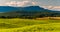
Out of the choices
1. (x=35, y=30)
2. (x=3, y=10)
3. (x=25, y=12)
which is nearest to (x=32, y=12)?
(x=25, y=12)

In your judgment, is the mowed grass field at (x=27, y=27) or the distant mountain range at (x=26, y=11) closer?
the mowed grass field at (x=27, y=27)

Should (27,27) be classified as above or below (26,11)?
below

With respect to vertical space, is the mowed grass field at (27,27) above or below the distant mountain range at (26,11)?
below

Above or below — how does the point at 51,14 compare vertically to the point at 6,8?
below

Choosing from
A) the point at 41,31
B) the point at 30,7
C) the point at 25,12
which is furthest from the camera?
the point at 30,7

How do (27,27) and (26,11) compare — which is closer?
(27,27)

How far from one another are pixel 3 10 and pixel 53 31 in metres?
10.2

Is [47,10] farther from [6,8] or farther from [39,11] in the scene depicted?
[6,8]

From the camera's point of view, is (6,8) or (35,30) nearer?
(35,30)

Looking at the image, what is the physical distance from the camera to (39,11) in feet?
65.2

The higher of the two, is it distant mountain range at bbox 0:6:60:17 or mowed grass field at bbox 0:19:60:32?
distant mountain range at bbox 0:6:60:17

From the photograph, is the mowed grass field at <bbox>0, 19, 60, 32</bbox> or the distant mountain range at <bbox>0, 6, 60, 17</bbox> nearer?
the mowed grass field at <bbox>0, 19, 60, 32</bbox>

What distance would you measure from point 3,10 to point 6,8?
441 mm

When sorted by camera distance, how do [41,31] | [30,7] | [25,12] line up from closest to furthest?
[41,31]
[25,12]
[30,7]
